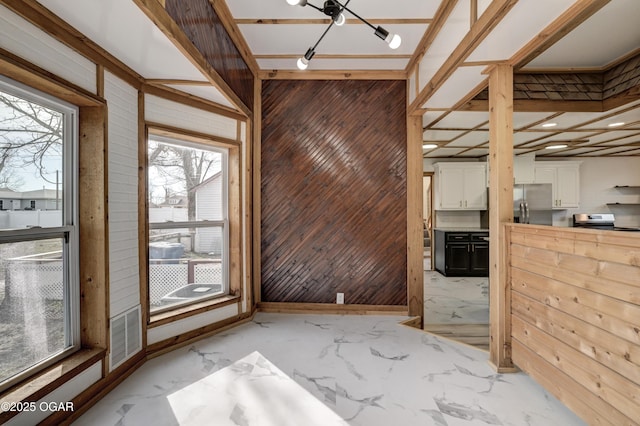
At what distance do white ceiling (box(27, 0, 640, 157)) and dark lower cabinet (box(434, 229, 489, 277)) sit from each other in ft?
8.95

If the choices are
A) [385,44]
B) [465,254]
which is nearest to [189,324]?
[385,44]

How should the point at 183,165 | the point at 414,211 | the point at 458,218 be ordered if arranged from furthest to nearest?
1. the point at 458,218
2. the point at 414,211
3. the point at 183,165

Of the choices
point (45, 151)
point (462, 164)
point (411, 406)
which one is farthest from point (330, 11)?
point (462, 164)

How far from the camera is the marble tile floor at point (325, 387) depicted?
178 cm

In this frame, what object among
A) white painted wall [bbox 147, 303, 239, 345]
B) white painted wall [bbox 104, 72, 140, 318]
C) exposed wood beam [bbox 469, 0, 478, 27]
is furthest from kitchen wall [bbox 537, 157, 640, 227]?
white painted wall [bbox 104, 72, 140, 318]

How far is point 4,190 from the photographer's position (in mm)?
1581

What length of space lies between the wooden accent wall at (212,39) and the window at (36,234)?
958 millimetres

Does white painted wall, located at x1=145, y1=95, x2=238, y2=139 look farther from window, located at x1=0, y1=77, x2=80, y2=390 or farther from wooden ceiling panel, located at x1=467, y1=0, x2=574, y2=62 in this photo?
wooden ceiling panel, located at x1=467, y1=0, x2=574, y2=62

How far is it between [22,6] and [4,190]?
3.18ft

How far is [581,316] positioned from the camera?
164 centimetres

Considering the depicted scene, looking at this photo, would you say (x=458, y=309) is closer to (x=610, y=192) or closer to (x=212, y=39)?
(x=212, y=39)

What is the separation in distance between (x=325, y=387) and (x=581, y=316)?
1.68m

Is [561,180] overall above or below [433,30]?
below

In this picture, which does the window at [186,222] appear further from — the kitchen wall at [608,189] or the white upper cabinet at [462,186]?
the kitchen wall at [608,189]
